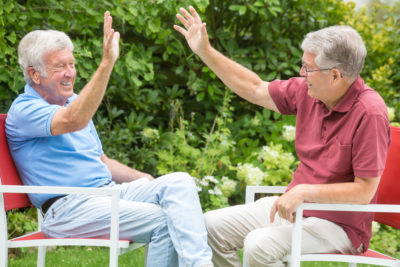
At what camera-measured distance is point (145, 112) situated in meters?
5.12

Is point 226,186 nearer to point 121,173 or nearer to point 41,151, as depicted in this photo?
point 121,173

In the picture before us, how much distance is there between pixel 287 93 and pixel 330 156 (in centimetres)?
44

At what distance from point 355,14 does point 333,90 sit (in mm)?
3669

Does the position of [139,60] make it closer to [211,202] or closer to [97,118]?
[97,118]

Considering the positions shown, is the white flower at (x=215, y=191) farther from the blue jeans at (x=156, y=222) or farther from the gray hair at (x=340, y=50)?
the gray hair at (x=340, y=50)

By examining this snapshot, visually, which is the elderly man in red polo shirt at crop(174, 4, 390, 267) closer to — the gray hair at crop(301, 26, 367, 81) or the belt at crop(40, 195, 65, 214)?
the gray hair at crop(301, 26, 367, 81)

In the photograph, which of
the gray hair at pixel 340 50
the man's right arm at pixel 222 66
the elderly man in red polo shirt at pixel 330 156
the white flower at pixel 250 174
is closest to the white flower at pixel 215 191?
the white flower at pixel 250 174

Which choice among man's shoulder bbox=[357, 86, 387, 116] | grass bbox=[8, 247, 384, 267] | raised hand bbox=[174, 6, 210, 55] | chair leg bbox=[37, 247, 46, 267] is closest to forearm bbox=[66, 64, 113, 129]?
raised hand bbox=[174, 6, 210, 55]

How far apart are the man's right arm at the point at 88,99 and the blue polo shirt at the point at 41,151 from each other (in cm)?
8

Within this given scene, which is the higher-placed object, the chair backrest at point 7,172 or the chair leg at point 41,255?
the chair backrest at point 7,172

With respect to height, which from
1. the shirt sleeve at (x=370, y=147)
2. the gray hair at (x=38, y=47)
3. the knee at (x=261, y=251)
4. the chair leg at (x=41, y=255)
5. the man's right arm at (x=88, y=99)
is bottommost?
the chair leg at (x=41, y=255)

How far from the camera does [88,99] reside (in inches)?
93.4

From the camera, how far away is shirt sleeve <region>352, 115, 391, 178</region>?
2246 millimetres

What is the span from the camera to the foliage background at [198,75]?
4.11 meters
